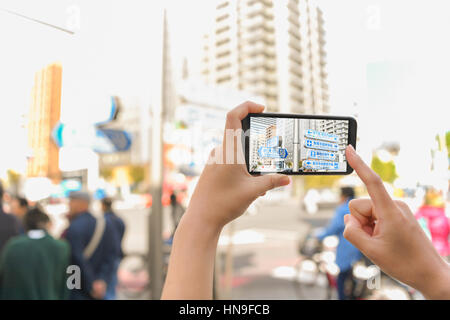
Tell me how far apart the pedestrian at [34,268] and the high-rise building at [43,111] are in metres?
1.23

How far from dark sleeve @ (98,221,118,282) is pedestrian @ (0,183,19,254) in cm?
92

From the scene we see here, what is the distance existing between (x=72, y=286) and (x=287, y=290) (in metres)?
3.49

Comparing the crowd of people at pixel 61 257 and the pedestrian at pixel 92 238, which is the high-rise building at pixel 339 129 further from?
the pedestrian at pixel 92 238

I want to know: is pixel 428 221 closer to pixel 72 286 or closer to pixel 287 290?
pixel 287 290

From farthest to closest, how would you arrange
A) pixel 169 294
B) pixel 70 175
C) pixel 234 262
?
pixel 234 262, pixel 70 175, pixel 169 294

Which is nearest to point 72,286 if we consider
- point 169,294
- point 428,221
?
point 169,294

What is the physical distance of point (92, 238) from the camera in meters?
2.89

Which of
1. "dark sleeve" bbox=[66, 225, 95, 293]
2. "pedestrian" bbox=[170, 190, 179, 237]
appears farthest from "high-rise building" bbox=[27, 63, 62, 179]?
"pedestrian" bbox=[170, 190, 179, 237]

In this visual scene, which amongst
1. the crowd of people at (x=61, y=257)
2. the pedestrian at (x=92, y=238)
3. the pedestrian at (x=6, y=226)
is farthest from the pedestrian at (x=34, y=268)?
the pedestrian at (x=6, y=226)

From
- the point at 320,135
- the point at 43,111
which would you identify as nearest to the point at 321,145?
the point at 320,135

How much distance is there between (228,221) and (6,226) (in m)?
3.21

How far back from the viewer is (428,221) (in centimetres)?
459

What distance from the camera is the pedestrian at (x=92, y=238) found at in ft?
9.12
